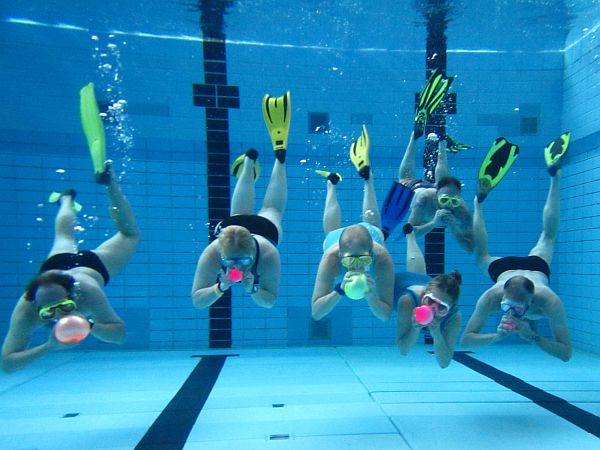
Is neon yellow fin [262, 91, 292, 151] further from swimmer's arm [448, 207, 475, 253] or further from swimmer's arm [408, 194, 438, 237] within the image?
swimmer's arm [448, 207, 475, 253]

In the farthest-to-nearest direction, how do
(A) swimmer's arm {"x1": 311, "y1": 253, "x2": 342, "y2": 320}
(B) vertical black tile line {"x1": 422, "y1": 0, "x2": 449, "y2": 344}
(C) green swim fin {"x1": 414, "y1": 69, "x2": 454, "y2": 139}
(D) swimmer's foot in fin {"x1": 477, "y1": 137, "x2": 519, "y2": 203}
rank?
(B) vertical black tile line {"x1": 422, "y1": 0, "x2": 449, "y2": 344}, (C) green swim fin {"x1": 414, "y1": 69, "x2": 454, "y2": 139}, (D) swimmer's foot in fin {"x1": 477, "y1": 137, "x2": 519, "y2": 203}, (A) swimmer's arm {"x1": 311, "y1": 253, "x2": 342, "y2": 320}

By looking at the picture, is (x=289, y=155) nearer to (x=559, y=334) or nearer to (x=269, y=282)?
(x=269, y=282)

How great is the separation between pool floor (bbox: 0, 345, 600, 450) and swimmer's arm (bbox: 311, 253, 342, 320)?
932 mm

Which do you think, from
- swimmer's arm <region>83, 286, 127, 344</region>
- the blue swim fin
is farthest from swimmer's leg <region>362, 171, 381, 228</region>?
swimmer's arm <region>83, 286, 127, 344</region>

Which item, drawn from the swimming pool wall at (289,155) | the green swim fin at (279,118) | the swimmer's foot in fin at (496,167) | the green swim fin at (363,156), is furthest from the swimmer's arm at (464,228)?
the swimming pool wall at (289,155)

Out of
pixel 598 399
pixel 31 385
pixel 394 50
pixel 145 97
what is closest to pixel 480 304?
pixel 598 399

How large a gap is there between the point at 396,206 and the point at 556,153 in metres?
1.79

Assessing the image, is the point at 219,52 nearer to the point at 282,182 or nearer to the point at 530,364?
the point at 282,182

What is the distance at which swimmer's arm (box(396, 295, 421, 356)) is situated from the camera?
3635mm

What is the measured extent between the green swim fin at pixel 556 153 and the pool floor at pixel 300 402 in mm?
2332

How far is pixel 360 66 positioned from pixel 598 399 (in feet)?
19.7

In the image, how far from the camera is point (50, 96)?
24.7 feet

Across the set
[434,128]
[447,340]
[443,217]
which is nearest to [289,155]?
[434,128]

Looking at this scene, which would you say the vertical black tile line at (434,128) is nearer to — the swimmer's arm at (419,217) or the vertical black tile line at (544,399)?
the vertical black tile line at (544,399)
